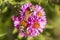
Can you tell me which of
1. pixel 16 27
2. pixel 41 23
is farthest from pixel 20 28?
pixel 41 23

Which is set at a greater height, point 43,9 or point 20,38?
point 43,9

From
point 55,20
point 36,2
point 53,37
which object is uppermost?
point 36,2

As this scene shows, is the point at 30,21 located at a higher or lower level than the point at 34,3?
lower

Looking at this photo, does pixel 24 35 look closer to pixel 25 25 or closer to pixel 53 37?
pixel 25 25
